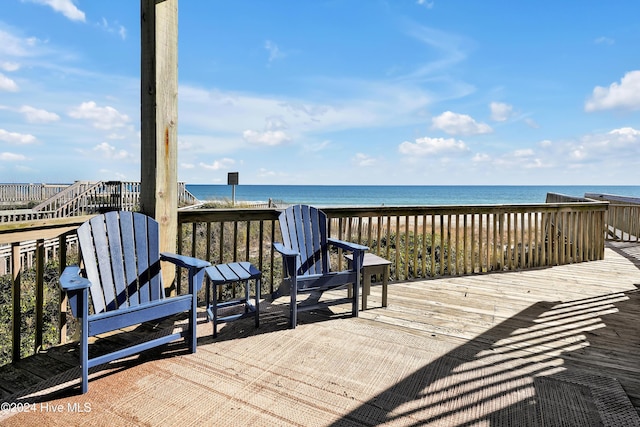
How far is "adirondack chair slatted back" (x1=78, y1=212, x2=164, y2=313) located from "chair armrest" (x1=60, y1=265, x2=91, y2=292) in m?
0.16

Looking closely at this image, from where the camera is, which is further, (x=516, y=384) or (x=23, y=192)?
(x=23, y=192)

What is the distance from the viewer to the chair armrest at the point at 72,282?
1.62 meters

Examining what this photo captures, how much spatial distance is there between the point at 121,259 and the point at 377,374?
1.80 meters

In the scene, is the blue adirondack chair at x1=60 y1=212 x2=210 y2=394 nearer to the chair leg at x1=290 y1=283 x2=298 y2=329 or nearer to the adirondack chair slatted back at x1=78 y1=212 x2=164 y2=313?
the adirondack chair slatted back at x1=78 y1=212 x2=164 y2=313

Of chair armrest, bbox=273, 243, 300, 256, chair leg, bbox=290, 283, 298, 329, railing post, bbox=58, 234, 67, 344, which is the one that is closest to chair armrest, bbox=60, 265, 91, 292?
railing post, bbox=58, 234, 67, 344

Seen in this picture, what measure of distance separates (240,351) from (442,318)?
1.76 metres

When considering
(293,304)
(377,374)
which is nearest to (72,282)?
(293,304)

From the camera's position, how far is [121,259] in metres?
2.22

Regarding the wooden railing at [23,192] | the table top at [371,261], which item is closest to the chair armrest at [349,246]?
the table top at [371,261]

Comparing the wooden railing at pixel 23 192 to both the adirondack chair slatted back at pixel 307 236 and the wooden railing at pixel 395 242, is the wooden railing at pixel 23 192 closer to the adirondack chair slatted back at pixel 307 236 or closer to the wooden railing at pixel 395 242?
the wooden railing at pixel 395 242

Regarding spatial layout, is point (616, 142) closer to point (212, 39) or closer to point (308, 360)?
point (212, 39)

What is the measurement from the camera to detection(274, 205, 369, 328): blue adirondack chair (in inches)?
108

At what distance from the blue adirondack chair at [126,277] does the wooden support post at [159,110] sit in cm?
32

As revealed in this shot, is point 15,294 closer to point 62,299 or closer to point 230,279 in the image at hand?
point 62,299
